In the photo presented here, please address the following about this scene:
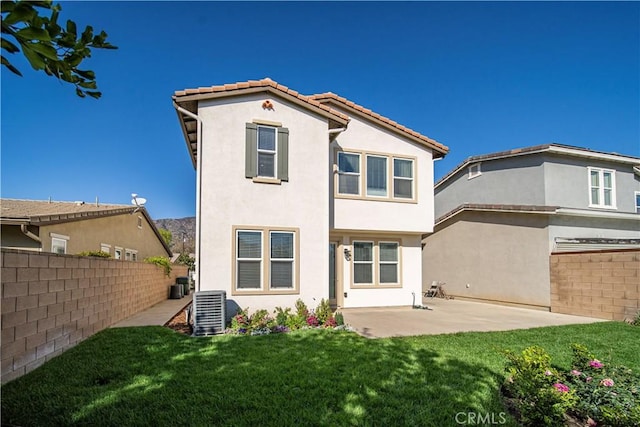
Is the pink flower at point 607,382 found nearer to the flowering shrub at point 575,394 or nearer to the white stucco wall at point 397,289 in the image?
the flowering shrub at point 575,394

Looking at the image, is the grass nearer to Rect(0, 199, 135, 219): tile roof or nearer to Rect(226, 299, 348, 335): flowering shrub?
Rect(226, 299, 348, 335): flowering shrub

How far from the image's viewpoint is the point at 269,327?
30.9ft

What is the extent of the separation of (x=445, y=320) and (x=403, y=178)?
5210mm

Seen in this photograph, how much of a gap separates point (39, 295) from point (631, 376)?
8963 mm

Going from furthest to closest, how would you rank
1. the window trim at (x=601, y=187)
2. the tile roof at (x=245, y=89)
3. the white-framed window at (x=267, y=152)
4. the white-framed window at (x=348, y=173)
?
the window trim at (x=601, y=187) < the white-framed window at (x=348, y=173) < the white-framed window at (x=267, y=152) < the tile roof at (x=245, y=89)

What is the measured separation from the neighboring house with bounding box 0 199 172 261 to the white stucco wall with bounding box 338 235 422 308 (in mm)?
10070

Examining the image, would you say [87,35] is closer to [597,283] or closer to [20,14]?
[20,14]

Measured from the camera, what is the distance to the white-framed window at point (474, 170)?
2041 centimetres

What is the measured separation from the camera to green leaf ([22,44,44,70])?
68.2 inches

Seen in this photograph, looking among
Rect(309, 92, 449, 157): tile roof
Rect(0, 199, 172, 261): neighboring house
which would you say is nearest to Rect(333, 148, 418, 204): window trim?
Rect(309, 92, 449, 157): tile roof

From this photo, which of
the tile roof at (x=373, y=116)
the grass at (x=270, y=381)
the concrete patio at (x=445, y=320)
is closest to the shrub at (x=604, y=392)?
the grass at (x=270, y=381)

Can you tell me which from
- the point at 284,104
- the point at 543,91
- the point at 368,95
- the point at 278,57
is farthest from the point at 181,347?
the point at 543,91

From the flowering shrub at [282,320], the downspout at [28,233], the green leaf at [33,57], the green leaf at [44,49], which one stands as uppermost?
the green leaf at [44,49]

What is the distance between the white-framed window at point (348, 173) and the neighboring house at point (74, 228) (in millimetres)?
9901
